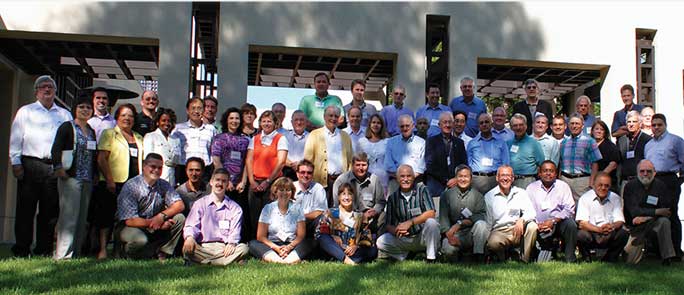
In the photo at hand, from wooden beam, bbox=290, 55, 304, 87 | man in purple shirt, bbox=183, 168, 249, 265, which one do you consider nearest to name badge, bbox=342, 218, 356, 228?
man in purple shirt, bbox=183, 168, 249, 265

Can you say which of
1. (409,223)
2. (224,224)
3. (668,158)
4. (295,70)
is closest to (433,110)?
(409,223)

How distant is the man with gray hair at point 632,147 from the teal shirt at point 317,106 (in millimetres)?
3602

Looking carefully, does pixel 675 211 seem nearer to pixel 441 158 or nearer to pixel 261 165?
pixel 441 158

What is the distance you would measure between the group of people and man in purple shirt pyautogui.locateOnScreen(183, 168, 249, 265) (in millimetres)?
14

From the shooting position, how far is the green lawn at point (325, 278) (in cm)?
471

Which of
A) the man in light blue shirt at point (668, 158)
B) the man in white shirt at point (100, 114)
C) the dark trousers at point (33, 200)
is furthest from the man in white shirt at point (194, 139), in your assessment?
the man in light blue shirt at point (668, 158)

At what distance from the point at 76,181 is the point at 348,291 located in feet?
9.94

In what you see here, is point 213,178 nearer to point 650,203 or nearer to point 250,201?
point 250,201

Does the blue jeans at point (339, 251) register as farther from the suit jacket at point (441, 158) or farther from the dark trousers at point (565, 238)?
the dark trousers at point (565, 238)

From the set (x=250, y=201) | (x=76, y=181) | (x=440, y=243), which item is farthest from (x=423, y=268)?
(x=76, y=181)

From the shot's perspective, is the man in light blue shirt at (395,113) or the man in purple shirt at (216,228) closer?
the man in purple shirt at (216,228)

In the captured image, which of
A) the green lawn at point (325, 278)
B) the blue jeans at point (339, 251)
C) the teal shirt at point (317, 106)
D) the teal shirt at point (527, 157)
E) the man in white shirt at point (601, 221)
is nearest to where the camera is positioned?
the green lawn at point (325, 278)

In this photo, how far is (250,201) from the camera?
7.04 metres

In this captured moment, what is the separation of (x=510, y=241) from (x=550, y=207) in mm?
732
